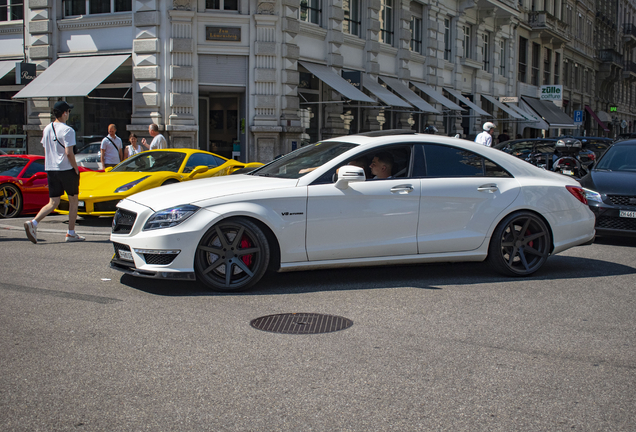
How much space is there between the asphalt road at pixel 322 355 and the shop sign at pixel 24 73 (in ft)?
53.1

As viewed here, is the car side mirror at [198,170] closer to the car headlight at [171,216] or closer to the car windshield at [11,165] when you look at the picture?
the car windshield at [11,165]

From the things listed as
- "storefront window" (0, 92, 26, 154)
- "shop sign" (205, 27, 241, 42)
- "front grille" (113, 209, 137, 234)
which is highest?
"shop sign" (205, 27, 241, 42)

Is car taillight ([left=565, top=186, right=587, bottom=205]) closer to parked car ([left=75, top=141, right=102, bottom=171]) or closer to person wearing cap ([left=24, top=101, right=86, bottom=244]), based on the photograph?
person wearing cap ([left=24, top=101, right=86, bottom=244])

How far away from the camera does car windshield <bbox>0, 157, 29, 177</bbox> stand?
12383 millimetres

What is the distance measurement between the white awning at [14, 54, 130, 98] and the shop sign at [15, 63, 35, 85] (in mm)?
566

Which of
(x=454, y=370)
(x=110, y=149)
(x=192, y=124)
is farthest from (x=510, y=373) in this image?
(x=192, y=124)

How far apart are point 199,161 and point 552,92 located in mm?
36040

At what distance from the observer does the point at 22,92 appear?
20.5 meters

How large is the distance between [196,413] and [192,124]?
685 inches

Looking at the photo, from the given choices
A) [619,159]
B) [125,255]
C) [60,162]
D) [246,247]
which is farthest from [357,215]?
[619,159]

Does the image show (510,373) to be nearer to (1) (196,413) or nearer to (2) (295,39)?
(1) (196,413)

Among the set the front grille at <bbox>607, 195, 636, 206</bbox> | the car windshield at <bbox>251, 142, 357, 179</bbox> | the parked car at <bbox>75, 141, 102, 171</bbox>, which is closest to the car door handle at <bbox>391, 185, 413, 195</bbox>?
the car windshield at <bbox>251, 142, 357, 179</bbox>

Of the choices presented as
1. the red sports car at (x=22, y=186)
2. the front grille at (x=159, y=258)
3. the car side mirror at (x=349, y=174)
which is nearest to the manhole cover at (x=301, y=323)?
the front grille at (x=159, y=258)

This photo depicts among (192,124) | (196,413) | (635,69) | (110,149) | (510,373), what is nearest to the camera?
(196,413)
